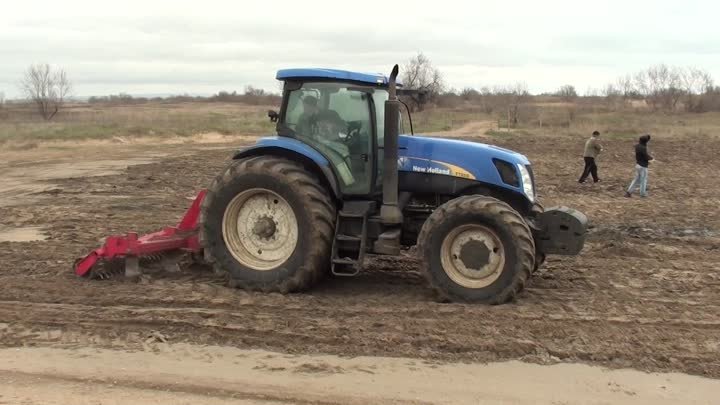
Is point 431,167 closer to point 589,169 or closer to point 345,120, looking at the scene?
point 345,120

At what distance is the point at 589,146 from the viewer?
16359 mm

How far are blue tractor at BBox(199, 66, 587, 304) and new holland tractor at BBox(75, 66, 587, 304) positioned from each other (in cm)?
1

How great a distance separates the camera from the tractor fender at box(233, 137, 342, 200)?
20.2 feet

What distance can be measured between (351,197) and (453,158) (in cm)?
106

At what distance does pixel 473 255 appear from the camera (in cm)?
579

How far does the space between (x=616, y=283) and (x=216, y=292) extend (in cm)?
416

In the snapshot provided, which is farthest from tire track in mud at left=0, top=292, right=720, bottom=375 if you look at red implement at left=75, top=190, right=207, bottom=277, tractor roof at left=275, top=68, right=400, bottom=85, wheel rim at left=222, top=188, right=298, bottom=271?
tractor roof at left=275, top=68, right=400, bottom=85

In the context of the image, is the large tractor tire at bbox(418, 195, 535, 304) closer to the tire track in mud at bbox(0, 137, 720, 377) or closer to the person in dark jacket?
the tire track in mud at bbox(0, 137, 720, 377)

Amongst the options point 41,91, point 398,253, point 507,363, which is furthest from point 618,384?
point 41,91

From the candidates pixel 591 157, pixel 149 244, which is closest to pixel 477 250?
pixel 149 244

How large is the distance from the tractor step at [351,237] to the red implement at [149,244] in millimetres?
1536

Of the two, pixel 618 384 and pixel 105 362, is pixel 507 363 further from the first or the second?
pixel 105 362

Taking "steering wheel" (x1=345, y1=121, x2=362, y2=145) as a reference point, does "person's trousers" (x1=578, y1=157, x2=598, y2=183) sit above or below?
below

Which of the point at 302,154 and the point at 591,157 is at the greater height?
the point at 302,154
